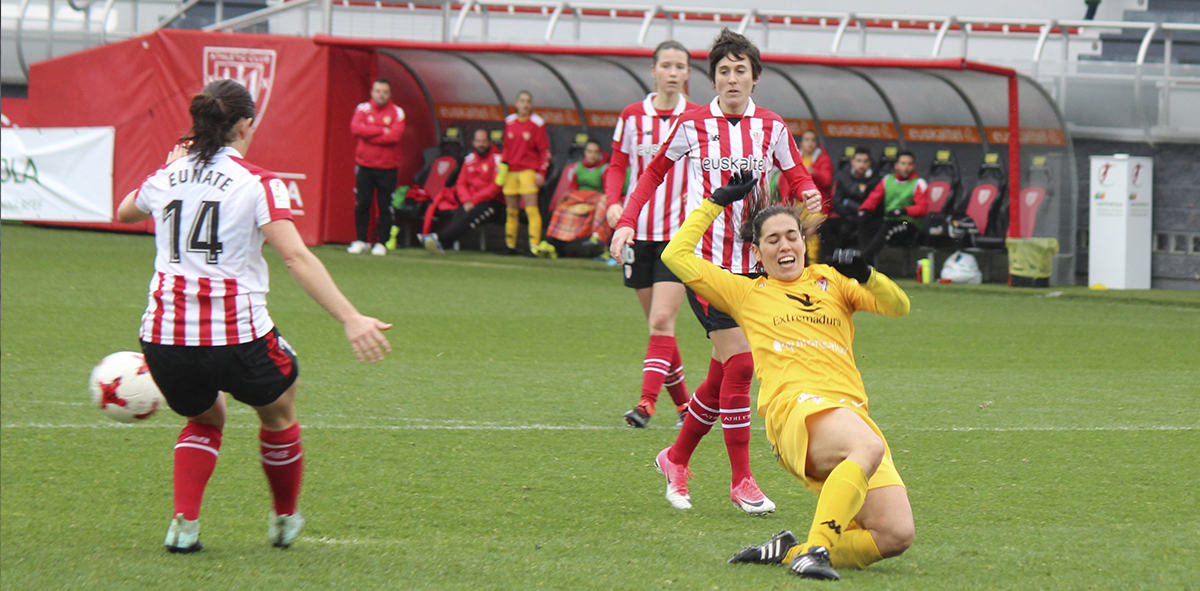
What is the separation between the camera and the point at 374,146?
1437 cm

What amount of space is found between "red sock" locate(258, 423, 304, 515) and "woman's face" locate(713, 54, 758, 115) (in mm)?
2067

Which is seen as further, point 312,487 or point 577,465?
point 577,465

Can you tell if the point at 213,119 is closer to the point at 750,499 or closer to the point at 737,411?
the point at 737,411

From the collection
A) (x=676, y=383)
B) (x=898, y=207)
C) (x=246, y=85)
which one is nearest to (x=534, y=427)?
(x=676, y=383)

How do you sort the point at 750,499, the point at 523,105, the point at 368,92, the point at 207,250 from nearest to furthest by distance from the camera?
the point at 207,250
the point at 750,499
the point at 523,105
the point at 368,92

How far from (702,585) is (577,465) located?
5.56 ft

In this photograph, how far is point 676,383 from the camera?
20.7 ft

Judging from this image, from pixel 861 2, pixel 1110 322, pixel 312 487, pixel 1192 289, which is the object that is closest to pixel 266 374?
pixel 312 487

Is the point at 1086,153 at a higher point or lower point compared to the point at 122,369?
higher

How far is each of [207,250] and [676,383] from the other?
3074 millimetres

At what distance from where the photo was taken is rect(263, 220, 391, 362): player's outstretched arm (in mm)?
3592

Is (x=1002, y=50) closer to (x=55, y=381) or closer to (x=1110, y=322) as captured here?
(x=1110, y=322)

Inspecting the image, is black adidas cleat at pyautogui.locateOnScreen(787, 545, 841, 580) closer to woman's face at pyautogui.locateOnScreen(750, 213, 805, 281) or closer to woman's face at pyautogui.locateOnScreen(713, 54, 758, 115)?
woman's face at pyautogui.locateOnScreen(750, 213, 805, 281)

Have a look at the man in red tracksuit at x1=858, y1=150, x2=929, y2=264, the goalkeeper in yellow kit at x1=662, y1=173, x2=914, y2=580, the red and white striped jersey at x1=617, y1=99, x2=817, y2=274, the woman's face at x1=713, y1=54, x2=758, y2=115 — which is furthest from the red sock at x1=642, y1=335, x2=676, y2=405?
the man in red tracksuit at x1=858, y1=150, x2=929, y2=264
